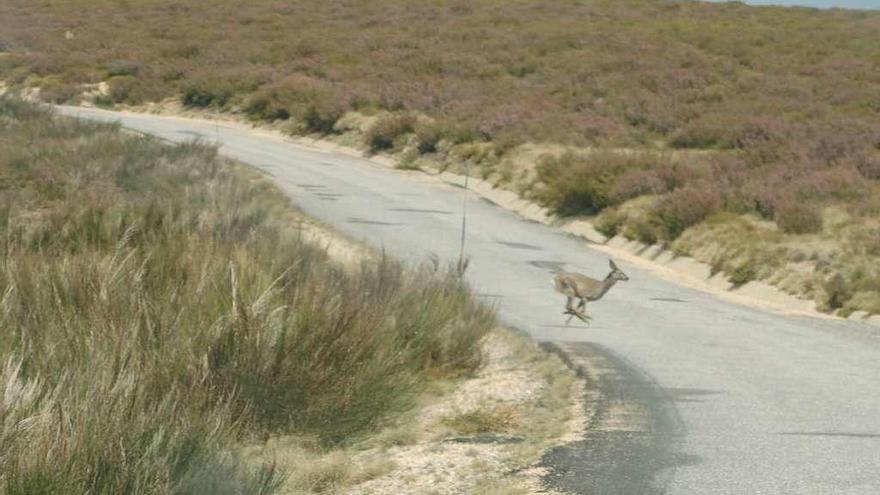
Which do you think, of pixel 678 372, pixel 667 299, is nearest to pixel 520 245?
pixel 667 299

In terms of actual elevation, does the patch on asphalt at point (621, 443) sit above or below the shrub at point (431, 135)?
above

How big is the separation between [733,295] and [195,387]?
47.2ft

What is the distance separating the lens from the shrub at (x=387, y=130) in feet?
133

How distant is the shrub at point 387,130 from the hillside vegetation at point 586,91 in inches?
2.8

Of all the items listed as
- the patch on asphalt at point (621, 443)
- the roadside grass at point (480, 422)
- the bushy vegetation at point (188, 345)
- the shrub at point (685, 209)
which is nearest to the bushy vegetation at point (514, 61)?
the shrub at point (685, 209)

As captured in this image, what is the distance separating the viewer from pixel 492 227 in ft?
87.4

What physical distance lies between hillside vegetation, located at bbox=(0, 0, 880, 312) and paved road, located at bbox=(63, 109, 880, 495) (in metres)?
2.65

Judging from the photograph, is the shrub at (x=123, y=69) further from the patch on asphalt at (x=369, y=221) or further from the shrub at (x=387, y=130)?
the patch on asphalt at (x=369, y=221)

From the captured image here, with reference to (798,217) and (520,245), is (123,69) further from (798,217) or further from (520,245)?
(798,217)

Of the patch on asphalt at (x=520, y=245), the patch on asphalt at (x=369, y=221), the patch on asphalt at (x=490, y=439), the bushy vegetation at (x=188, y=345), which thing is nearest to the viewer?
the bushy vegetation at (x=188, y=345)

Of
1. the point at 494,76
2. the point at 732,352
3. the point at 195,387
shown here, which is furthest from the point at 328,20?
the point at 195,387

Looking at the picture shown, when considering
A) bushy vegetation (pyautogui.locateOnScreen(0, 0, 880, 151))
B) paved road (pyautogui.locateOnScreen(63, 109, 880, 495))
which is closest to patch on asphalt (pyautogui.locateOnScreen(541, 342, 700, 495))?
paved road (pyautogui.locateOnScreen(63, 109, 880, 495))

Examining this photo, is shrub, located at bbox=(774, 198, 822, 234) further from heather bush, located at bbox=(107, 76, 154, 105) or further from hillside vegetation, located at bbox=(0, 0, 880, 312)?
heather bush, located at bbox=(107, 76, 154, 105)

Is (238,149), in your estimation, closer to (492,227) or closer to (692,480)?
(492,227)
